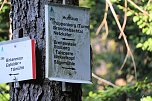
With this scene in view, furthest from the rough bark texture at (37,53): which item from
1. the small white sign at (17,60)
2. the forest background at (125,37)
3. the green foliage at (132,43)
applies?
the green foliage at (132,43)

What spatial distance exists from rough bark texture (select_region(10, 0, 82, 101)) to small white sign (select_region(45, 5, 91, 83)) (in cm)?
9

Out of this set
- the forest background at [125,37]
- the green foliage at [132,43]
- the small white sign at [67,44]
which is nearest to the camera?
the small white sign at [67,44]

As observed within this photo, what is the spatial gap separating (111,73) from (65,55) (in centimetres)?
1161

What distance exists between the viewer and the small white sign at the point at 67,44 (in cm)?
288

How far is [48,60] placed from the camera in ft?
9.36

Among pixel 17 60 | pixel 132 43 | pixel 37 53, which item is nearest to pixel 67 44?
pixel 37 53

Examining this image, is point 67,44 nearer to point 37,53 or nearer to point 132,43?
point 37,53

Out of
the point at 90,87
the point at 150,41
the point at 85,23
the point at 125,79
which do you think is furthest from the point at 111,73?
the point at 85,23

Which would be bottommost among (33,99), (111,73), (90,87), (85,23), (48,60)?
(111,73)

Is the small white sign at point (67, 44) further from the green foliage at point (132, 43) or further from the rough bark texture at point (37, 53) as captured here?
the green foliage at point (132, 43)

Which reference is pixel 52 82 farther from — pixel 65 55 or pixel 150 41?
pixel 150 41

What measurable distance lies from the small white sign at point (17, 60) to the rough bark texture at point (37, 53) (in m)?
0.06

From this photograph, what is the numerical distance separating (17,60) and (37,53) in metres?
0.13

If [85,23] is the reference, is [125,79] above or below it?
below
